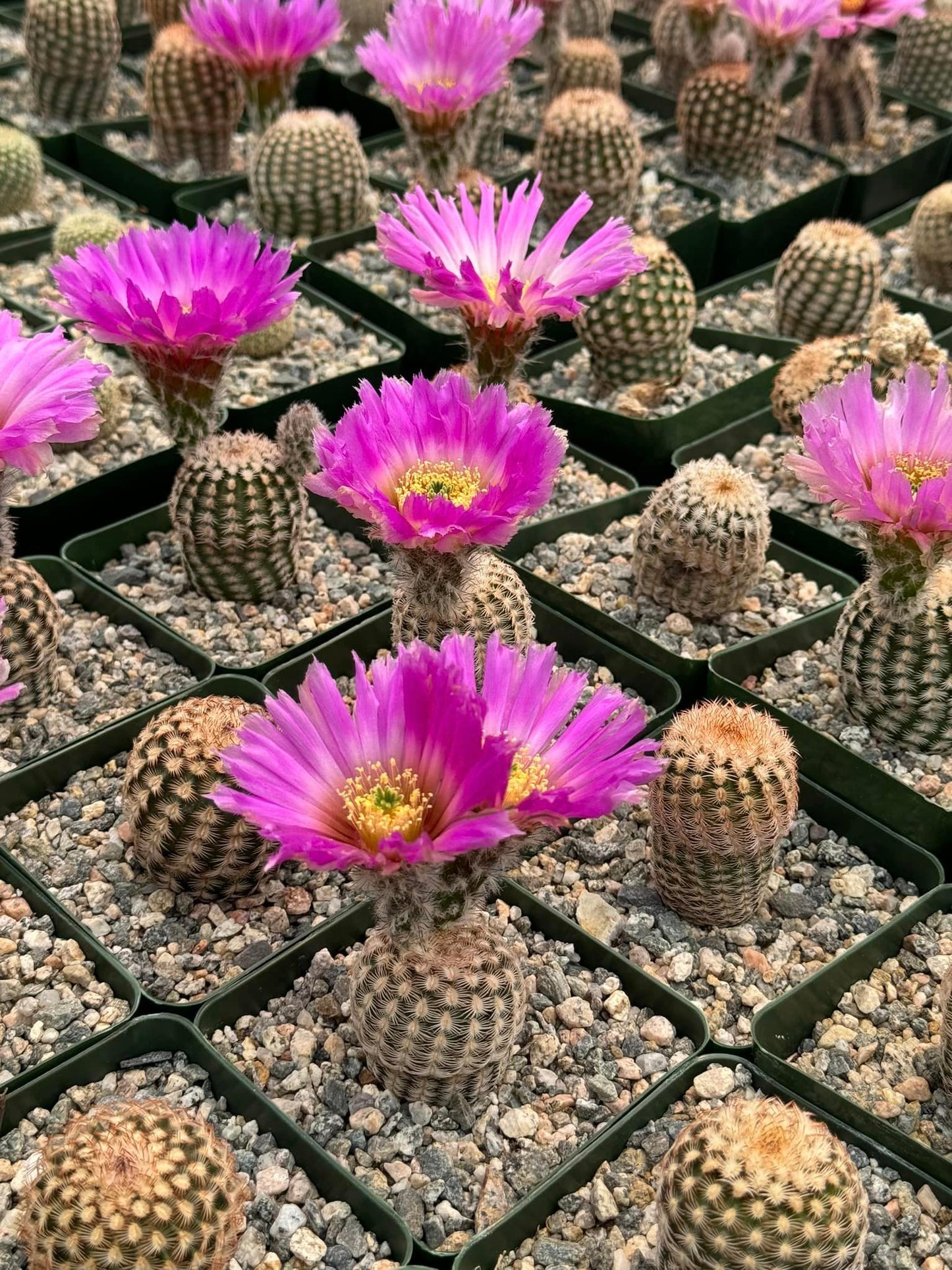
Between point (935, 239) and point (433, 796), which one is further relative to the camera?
point (935, 239)

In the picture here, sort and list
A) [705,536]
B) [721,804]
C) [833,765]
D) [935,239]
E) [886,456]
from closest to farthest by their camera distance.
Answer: [721,804], [886,456], [833,765], [705,536], [935,239]

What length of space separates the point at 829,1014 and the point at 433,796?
2.60 ft

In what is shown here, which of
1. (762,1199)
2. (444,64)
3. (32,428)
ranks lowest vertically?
(762,1199)

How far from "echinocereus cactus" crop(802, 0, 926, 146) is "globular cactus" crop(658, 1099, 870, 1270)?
3.37 meters

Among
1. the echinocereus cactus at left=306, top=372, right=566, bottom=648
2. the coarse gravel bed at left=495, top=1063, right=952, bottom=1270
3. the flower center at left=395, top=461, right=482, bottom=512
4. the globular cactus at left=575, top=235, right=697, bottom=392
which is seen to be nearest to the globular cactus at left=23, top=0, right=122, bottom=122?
the globular cactus at left=575, top=235, right=697, bottom=392

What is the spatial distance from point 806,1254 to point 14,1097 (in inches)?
38.0

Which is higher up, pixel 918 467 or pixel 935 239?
pixel 918 467

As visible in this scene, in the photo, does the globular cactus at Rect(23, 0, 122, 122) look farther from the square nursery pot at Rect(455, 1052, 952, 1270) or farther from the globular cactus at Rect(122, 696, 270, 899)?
the square nursery pot at Rect(455, 1052, 952, 1270)

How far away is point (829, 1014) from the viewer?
2111 mm

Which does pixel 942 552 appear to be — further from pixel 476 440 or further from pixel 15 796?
pixel 15 796

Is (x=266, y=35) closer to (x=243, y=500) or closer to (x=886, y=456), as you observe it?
(x=243, y=500)

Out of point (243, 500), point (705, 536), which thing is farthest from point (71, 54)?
point (705, 536)

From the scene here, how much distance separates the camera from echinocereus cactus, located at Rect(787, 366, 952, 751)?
2168mm

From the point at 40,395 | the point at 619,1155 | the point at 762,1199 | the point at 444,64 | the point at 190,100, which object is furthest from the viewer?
the point at 190,100
